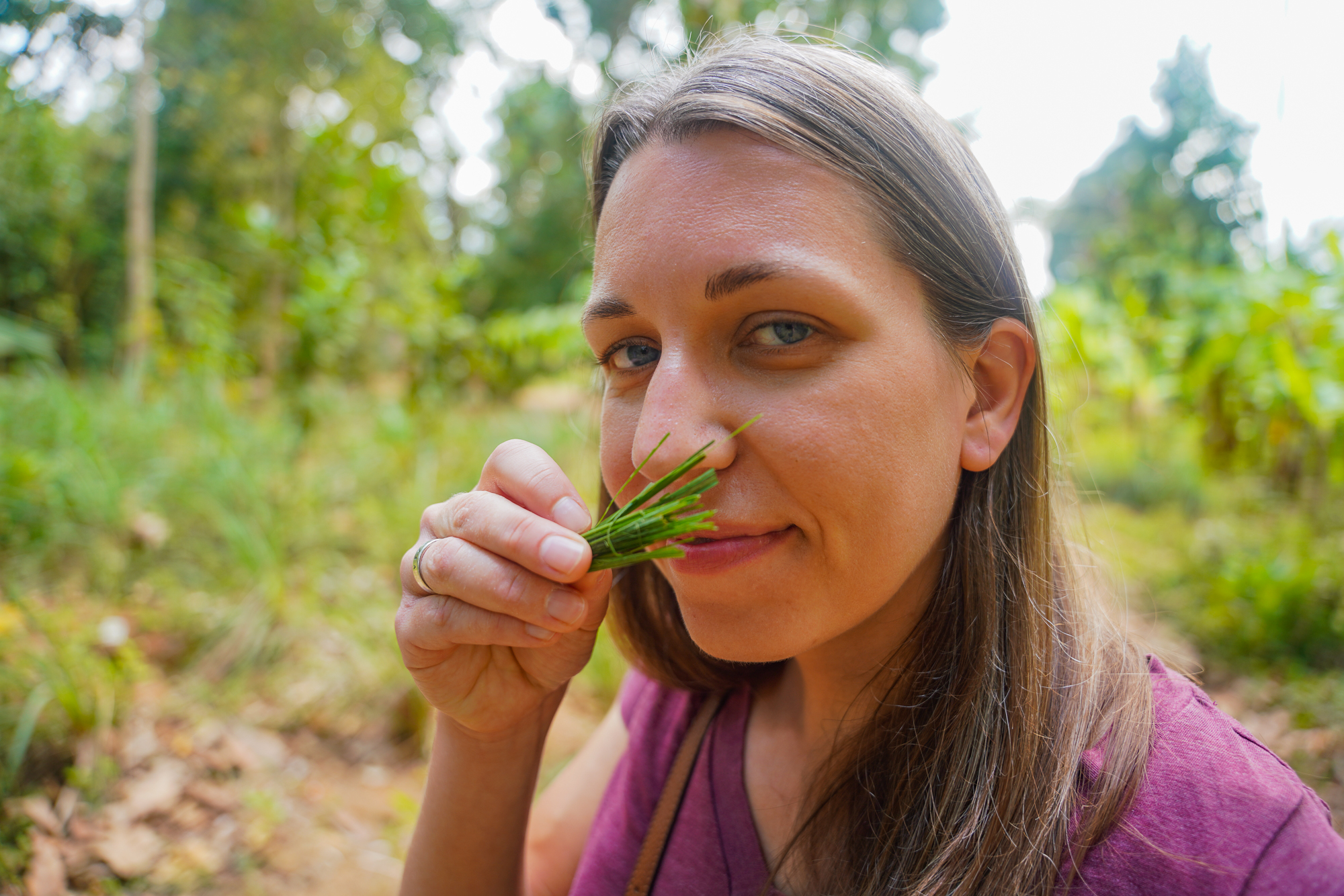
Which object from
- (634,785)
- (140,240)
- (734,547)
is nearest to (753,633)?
(734,547)

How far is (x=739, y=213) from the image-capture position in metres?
1.00

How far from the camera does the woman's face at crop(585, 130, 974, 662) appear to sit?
3.23 feet

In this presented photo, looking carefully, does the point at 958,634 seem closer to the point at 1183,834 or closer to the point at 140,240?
the point at 1183,834

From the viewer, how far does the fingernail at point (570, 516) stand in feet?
3.56

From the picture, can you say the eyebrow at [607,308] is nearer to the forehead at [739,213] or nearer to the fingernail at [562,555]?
the forehead at [739,213]

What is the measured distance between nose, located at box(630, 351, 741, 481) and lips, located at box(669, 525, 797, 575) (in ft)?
0.35

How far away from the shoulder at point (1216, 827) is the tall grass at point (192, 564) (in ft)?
4.91

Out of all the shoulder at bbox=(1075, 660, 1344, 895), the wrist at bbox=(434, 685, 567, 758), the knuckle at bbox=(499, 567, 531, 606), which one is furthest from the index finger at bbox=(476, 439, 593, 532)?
the shoulder at bbox=(1075, 660, 1344, 895)

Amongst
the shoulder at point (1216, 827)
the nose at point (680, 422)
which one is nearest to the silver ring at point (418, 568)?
the nose at point (680, 422)

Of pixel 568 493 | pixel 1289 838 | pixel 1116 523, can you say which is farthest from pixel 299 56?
pixel 1116 523

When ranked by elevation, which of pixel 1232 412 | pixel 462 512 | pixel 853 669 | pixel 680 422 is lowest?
pixel 853 669

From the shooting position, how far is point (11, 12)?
2.40 meters

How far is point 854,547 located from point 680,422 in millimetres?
310

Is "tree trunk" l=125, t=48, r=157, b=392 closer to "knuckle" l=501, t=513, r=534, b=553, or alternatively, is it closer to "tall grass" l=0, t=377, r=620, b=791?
"tall grass" l=0, t=377, r=620, b=791
